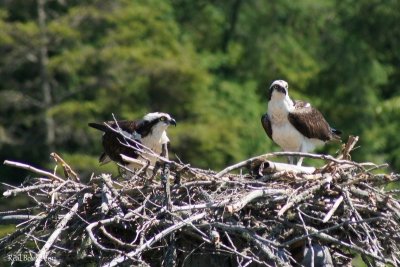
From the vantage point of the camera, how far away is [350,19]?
3250 centimetres

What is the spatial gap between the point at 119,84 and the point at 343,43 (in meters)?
5.24

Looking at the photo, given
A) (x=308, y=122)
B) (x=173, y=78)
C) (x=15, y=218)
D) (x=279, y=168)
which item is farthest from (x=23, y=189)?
(x=173, y=78)

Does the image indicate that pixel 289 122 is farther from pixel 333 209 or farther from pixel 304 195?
pixel 333 209

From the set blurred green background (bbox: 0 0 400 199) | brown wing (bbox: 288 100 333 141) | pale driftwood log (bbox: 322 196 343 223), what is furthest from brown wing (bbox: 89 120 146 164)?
blurred green background (bbox: 0 0 400 199)

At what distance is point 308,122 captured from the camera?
42.4 ft

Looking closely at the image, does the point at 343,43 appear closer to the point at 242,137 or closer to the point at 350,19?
the point at 350,19

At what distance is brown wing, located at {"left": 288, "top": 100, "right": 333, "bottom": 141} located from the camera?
12.9 meters

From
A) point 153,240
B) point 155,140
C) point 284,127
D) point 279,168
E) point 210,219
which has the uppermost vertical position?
point 284,127

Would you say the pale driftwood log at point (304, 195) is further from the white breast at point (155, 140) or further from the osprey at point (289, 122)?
the white breast at point (155, 140)

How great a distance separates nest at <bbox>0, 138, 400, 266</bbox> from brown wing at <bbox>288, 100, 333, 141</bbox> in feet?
7.25

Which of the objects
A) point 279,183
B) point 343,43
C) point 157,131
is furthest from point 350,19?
point 279,183

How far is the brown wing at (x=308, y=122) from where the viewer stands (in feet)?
42.3

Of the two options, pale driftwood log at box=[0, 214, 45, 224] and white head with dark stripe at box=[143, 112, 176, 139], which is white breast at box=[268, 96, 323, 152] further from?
pale driftwood log at box=[0, 214, 45, 224]

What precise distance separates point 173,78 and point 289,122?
1786 centimetres
